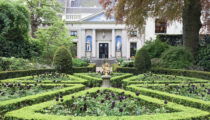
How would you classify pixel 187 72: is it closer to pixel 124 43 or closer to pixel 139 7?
pixel 139 7

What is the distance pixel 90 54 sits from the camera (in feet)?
95.8

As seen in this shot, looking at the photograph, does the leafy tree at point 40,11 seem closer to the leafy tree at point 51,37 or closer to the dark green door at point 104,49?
the leafy tree at point 51,37

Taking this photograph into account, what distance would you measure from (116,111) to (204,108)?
1.84 meters

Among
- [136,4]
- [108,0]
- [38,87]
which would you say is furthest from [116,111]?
[108,0]

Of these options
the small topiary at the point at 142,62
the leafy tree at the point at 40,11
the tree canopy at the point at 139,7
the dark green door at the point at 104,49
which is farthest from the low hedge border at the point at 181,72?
the dark green door at the point at 104,49

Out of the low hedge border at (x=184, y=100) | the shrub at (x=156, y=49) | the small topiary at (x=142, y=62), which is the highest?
the shrub at (x=156, y=49)

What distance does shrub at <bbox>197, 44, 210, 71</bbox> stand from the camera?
10.3 m

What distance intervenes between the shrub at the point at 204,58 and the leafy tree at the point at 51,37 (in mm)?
10351

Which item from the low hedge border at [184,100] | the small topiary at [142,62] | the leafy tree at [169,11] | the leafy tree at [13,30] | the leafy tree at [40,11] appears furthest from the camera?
the leafy tree at [40,11]

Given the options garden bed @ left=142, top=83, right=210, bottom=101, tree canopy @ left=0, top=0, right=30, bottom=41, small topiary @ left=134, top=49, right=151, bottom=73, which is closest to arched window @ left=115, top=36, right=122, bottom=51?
tree canopy @ left=0, top=0, right=30, bottom=41

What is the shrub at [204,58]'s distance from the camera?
33.9ft

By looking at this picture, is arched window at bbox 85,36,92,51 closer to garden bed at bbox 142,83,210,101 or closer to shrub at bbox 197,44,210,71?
shrub at bbox 197,44,210,71

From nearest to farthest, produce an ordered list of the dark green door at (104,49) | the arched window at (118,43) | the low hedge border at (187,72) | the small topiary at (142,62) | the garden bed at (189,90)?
1. the garden bed at (189,90)
2. the low hedge border at (187,72)
3. the small topiary at (142,62)
4. the arched window at (118,43)
5. the dark green door at (104,49)

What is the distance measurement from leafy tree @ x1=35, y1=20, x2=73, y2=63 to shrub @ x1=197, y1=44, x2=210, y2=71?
1035 cm
